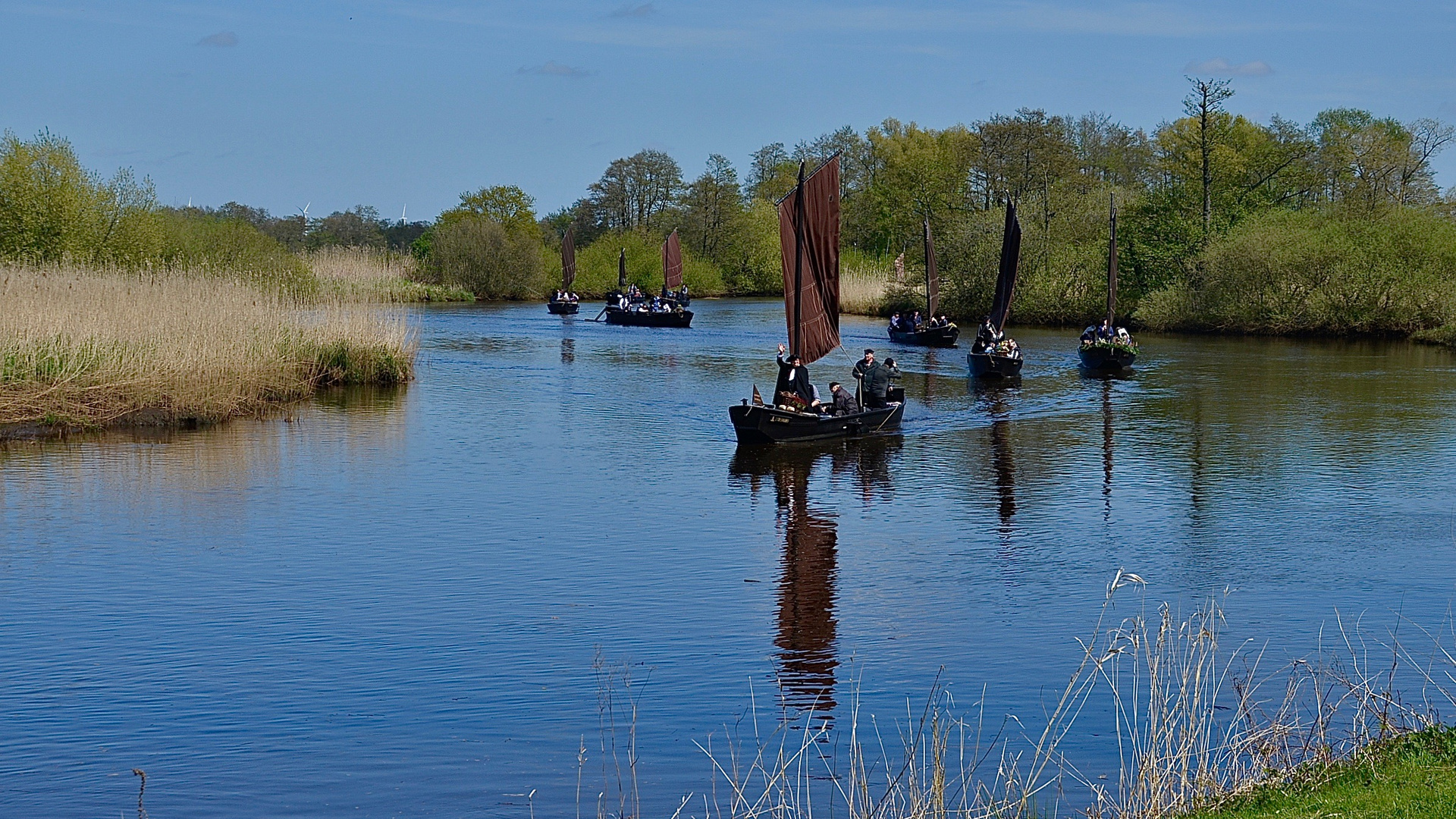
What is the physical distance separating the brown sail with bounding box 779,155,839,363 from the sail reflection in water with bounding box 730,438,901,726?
2485 millimetres

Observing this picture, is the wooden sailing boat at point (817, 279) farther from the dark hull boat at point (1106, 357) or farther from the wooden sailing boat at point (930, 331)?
the wooden sailing boat at point (930, 331)

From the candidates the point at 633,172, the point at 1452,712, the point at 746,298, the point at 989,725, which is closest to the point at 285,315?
the point at 989,725

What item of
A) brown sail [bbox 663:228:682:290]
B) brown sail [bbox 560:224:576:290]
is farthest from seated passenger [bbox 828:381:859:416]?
brown sail [bbox 560:224:576:290]

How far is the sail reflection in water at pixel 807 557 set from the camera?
10.6 meters

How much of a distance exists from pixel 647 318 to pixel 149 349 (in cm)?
3834

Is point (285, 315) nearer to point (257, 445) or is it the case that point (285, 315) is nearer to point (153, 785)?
point (257, 445)

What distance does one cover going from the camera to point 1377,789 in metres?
6.33

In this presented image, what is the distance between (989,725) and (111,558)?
9.61 m

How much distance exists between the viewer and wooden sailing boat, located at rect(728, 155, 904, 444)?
2466cm

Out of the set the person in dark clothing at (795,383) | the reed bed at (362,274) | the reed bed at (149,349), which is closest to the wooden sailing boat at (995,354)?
the person in dark clothing at (795,383)

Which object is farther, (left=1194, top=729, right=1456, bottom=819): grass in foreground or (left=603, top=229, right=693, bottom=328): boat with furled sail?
(left=603, top=229, right=693, bottom=328): boat with furled sail

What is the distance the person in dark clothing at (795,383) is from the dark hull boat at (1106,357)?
53.1ft

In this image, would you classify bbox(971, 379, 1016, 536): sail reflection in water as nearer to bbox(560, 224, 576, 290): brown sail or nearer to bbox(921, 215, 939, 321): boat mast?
bbox(921, 215, 939, 321): boat mast

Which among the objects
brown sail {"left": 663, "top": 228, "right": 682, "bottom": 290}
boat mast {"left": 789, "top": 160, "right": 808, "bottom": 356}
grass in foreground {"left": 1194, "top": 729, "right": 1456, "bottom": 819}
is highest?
brown sail {"left": 663, "top": 228, "right": 682, "bottom": 290}
